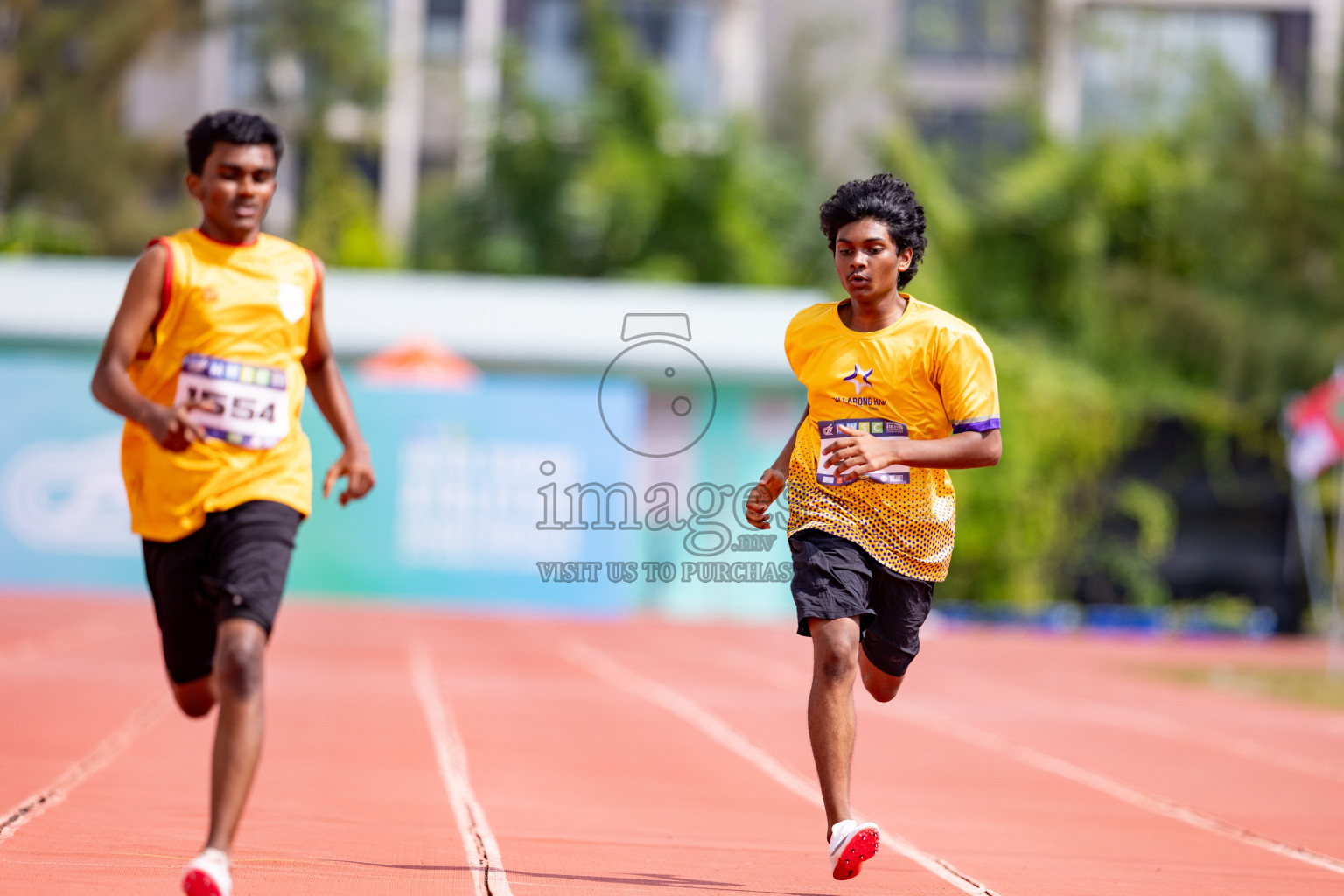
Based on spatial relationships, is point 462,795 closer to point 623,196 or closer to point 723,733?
point 723,733

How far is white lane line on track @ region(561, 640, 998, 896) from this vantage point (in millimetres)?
5613

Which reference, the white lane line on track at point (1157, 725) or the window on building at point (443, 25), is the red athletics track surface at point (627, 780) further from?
the window on building at point (443, 25)

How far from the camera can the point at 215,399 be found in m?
4.58

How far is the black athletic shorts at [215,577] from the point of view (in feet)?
A: 14.3

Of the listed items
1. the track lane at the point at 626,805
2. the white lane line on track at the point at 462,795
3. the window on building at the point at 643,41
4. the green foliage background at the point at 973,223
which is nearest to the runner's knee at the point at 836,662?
the track lane at the point at 626,805

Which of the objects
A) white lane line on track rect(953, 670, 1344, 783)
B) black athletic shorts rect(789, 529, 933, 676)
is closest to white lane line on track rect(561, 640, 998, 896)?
black athletic shorts rect(789, 529, 933, 676)

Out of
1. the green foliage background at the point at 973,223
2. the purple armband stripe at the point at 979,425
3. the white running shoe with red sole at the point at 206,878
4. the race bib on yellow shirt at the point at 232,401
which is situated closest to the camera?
the white running shoe with red sole at the point at 206,878

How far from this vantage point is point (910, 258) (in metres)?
5.37

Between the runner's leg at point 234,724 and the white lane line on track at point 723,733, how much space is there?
7.09 ft

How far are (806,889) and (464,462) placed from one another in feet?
50.4

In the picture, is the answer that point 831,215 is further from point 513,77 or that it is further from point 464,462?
point 513,77

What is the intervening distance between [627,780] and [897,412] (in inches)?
118

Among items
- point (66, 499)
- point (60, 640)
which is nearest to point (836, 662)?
point (60, 640)

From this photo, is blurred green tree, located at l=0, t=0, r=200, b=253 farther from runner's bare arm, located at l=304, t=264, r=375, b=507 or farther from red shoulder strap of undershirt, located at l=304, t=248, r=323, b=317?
red shoulder strap of undershirt, located at l=304, t=248, r=323, b=317
